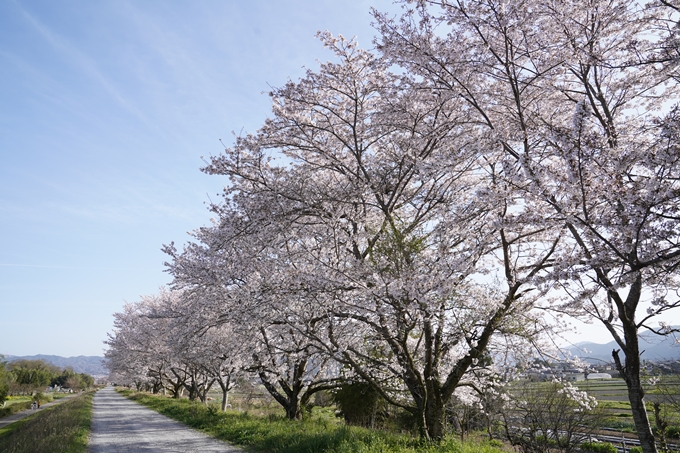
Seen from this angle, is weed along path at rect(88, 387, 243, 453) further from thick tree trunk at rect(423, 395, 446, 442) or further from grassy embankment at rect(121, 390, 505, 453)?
thick tree trunk at rect(423, 395, 446, 442)

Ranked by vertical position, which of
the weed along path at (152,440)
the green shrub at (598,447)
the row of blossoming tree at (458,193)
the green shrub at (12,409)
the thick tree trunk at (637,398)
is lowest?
the green shrub at (12,409)

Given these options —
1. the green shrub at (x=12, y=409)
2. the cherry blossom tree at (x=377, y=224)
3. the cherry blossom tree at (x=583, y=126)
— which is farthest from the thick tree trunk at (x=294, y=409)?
the green shrub at (x=12, y=409)

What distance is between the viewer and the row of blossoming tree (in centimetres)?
470

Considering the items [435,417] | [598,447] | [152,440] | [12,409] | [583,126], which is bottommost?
[12,409]

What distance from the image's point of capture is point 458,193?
8578mm

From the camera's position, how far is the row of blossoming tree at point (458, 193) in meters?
4.70

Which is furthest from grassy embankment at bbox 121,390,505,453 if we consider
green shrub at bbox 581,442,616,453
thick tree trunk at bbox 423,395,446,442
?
green shrub at bbox 581,442,616,453

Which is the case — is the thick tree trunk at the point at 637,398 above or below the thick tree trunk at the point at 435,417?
above

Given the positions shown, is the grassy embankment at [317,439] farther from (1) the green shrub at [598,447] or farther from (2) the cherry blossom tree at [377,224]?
(1) the green shrub at [598,447]

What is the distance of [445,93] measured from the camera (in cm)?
709

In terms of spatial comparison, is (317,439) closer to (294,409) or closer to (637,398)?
(637,398)

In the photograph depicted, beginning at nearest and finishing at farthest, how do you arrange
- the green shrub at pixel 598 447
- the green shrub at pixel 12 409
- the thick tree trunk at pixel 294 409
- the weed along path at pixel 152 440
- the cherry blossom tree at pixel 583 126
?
1. the cherry blossom tree at pixel 583 126
2. the weed along path at pixel 152 440
3. the thick tree trunk at pixel 294 409
4. the green shrub at pixel 598 447
5. the green shrub at pixel 12 409

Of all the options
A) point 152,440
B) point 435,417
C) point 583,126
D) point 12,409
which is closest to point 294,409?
point 152,440

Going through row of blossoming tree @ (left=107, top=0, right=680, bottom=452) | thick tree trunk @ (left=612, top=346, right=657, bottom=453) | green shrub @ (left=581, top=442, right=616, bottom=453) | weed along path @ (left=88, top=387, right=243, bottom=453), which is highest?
row of blossoming tree @ (left=107, top=0, right=680, bottom=452)
